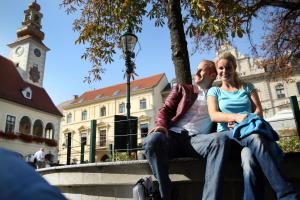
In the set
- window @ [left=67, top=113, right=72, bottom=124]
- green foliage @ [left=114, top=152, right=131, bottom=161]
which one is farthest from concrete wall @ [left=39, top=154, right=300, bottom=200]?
window @ [left=67, top=113, right=72, bottom=124]

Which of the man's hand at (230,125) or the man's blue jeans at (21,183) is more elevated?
the man's hand at (230,125)

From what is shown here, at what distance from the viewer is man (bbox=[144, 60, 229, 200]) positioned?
2697 millimetres

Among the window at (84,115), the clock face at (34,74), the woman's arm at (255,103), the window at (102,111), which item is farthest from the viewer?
the window at (84,115)

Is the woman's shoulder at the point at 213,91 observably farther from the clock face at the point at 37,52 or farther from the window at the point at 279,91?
the clock face at the point at 37,52

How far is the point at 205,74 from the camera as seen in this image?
142 inches

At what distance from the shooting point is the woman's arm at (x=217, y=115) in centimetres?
294

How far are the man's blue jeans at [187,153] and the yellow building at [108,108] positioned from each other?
37559mm

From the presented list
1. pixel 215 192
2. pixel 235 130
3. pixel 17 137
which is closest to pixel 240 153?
pixel 235 130

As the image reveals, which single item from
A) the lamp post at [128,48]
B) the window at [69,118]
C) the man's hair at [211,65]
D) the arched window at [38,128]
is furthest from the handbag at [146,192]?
the window at [69,118]

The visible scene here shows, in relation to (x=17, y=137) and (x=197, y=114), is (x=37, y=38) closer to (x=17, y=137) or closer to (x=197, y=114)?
(x=17, y=137)

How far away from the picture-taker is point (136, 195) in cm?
300

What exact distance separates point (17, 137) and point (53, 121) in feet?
24.6

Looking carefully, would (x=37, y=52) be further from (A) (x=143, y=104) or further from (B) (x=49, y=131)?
(A) (x=143, y=104)

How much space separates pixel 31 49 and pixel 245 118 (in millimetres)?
41567
